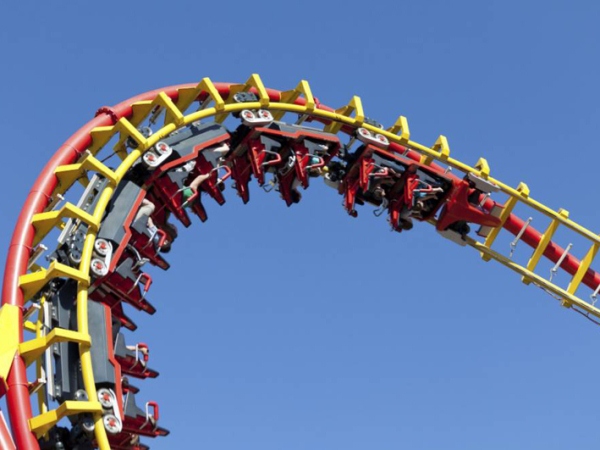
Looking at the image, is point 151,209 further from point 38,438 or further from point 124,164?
point 38,438

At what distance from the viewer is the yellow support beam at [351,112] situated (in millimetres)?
20125

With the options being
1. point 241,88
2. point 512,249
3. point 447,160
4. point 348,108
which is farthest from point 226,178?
point 512,249

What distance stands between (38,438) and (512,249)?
31.8 feet

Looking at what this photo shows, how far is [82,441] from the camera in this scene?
48.8 ft

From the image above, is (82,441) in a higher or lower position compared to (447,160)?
lower

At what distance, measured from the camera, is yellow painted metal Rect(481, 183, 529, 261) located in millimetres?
21656

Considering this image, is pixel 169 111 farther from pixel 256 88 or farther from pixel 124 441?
pixel 124 441

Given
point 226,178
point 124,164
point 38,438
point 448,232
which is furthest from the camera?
point 448,232

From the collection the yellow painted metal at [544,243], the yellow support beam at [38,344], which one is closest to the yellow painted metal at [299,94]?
the yellow painted metal at [544,243]

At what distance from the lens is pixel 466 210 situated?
21.3 metres

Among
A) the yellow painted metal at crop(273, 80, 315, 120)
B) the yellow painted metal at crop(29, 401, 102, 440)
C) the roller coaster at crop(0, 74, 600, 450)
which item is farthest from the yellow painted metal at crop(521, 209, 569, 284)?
the yellow painted metal at crop(29, 401, 102, 440)

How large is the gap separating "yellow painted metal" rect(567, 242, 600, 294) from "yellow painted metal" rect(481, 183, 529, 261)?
55.3 inches

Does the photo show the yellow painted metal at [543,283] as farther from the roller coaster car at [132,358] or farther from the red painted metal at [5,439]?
the red painted metal at [5,439]

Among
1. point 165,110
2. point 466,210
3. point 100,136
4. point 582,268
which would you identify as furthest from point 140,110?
point 582,268
